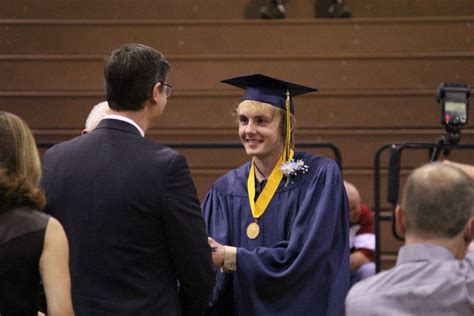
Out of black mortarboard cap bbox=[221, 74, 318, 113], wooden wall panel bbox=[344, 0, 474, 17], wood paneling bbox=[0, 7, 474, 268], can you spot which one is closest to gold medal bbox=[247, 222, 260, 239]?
black mortarboard cap bbox=[221, 74, 318, 113]

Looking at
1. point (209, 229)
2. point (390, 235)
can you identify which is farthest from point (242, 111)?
point (390, 235)

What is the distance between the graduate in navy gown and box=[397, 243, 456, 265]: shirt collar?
1363 millimetres

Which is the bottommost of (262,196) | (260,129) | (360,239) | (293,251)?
(360,239)

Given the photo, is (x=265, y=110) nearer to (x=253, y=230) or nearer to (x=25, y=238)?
(x=253, y=230)

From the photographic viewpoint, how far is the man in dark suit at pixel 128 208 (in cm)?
256

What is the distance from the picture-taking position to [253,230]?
10.9ft

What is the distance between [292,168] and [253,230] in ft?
0.87

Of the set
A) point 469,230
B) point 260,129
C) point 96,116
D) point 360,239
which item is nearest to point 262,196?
point 260,129

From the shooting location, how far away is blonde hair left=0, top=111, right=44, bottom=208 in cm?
226

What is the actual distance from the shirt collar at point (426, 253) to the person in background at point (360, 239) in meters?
3.21

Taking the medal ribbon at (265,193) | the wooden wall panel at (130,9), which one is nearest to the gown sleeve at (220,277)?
the medal ribbon at (265,193)

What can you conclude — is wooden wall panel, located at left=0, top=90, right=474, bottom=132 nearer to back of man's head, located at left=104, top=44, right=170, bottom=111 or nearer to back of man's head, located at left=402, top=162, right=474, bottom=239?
back of man's head, located at left=104, top=44, right=170, bottom=111

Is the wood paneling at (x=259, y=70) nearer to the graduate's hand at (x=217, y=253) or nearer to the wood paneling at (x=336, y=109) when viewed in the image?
the wood paneling at (x=336, y=109)

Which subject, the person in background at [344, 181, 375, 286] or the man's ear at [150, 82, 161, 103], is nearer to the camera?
the man's ear at [150, 82, 161, 103]
